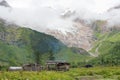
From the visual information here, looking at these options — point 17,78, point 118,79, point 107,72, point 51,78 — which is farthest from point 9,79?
point 107,72

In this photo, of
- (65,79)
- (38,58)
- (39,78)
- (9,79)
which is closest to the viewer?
(9,79)

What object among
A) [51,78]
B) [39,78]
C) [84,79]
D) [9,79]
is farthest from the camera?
[84,79]

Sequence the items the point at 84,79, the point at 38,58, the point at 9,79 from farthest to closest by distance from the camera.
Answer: the point at 38,58 < the point at 84,79 < the point at 9,79

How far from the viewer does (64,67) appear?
124188 millimetres

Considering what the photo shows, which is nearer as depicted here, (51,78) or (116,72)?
(51,78)

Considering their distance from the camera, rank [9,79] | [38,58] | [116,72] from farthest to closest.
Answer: [38,58] → [116,72] → [9,79]

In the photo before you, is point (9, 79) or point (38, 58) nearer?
point (9, 79)

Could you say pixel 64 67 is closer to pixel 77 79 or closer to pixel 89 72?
pixel 89 72

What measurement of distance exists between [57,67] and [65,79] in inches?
2227

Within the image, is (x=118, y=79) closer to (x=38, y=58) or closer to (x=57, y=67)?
(x=57, y=67)

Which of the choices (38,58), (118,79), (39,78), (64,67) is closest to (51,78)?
(39,78)

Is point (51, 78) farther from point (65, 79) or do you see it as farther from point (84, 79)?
point (84, 79)

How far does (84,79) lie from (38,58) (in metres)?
110

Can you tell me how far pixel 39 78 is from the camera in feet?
191
